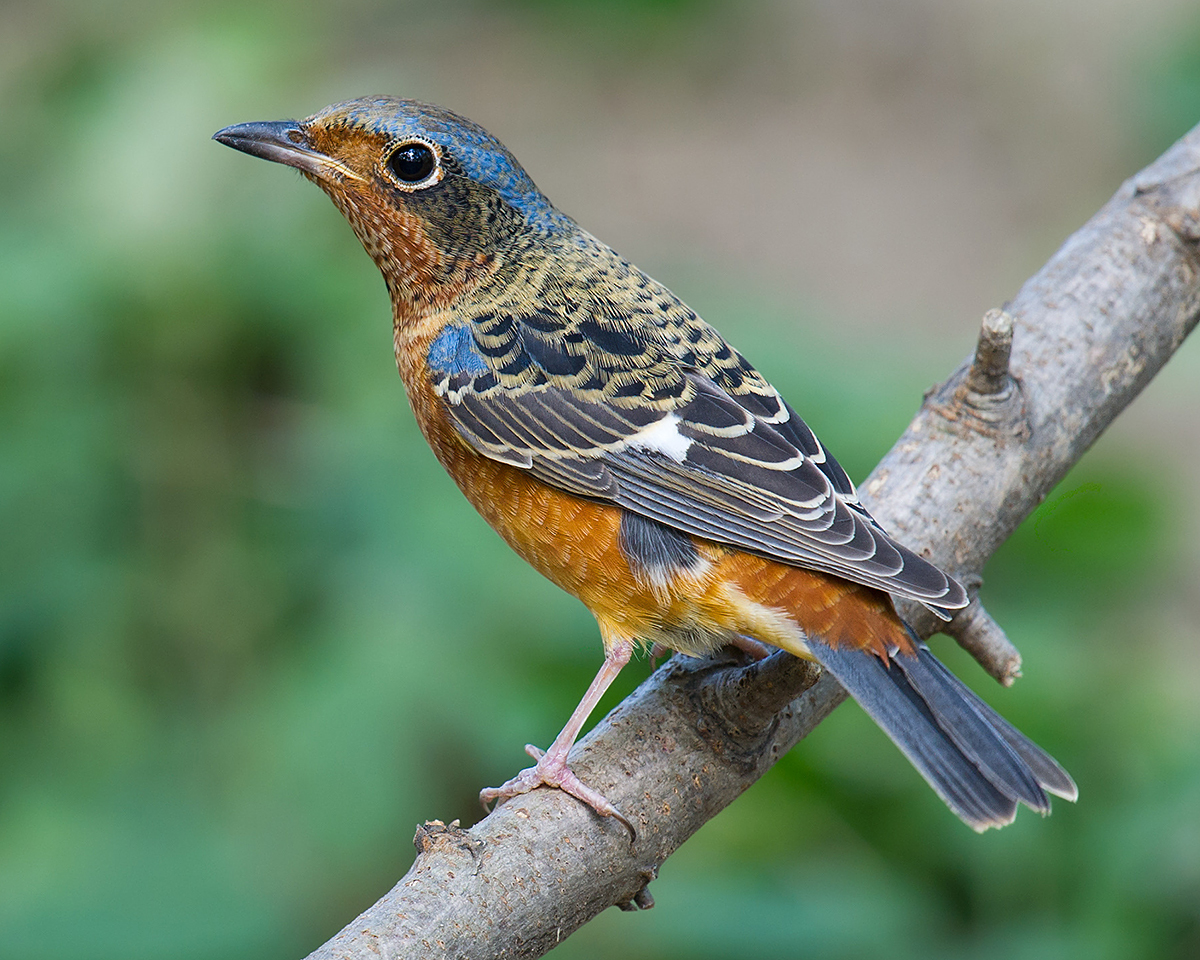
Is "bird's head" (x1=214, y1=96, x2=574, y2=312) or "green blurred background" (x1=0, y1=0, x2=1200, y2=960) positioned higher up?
"bird's head" (x1=214, y1=96, x2=574, y2=312)

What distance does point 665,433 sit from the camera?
132 inches

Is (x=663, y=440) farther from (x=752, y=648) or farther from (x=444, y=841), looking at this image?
(x=444, y=841)

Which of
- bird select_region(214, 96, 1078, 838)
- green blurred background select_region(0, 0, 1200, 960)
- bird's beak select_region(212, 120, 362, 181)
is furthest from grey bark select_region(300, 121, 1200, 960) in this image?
bird's beak select_region(212, 120, 362, 181)

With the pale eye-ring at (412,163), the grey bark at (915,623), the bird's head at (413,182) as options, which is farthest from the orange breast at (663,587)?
the pale eye-ring at (412,163)

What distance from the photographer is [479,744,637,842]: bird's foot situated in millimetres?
2836

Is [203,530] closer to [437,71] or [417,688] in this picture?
[417,688]

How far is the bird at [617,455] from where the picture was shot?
9.84 feet

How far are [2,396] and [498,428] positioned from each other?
234 centimetres

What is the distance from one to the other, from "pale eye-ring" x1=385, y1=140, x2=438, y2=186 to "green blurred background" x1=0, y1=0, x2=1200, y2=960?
1432mm

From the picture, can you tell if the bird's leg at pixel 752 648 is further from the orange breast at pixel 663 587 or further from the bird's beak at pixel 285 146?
the bird's beak at pixel 285 146

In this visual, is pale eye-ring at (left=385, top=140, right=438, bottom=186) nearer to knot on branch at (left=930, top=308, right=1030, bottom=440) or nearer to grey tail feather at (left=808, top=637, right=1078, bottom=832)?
knot on branch at (left=930, top=308, right=1030, bottom=440)

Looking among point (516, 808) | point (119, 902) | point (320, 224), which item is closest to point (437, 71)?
point (320, 224)

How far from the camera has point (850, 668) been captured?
3.01 metres

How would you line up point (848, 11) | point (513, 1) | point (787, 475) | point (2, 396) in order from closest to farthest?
point (787, 475) < point (2, 396) < point (513, 1) < point (848, 11)
